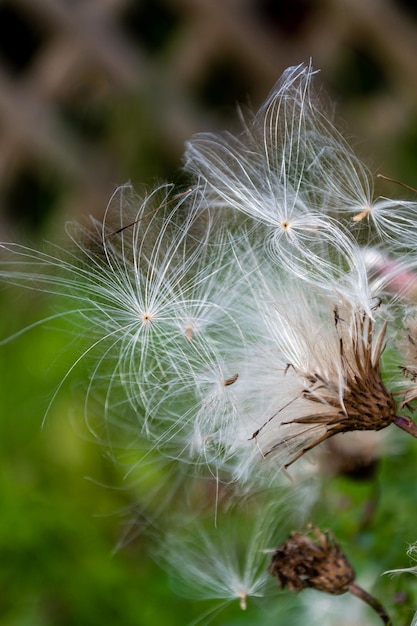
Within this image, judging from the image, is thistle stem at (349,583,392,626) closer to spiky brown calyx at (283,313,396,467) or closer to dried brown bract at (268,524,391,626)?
dried brown bract at (268,524,391,626)

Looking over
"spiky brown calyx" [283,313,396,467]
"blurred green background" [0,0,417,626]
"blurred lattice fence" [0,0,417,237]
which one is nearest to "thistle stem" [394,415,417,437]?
"spiky brown calyx" [283,313,396,467]

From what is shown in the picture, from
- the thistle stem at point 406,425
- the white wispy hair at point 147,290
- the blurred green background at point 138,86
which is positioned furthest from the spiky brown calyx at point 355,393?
the blurred green background at point 138,86

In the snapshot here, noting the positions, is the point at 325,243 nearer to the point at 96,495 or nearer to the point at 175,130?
the point at 96,495

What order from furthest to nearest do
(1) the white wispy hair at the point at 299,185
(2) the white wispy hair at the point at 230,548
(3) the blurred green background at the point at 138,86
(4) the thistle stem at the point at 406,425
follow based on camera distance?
(3) the blurred green background at the point at 138,86, (2) the white wispy hair at the point at 230,548, (1) the white wispy hair at the point at 299,185, (4) the thistle stem at the point at 406,425

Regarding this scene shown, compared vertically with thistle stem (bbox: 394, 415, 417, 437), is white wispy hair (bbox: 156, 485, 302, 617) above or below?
below

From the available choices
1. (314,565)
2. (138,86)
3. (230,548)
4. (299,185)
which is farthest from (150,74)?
(314,565)

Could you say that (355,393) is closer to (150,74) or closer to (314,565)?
(314,565)

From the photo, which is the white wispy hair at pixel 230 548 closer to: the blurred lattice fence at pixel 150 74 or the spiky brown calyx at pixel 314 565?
the spiky brown calyx at pixel 314 565
